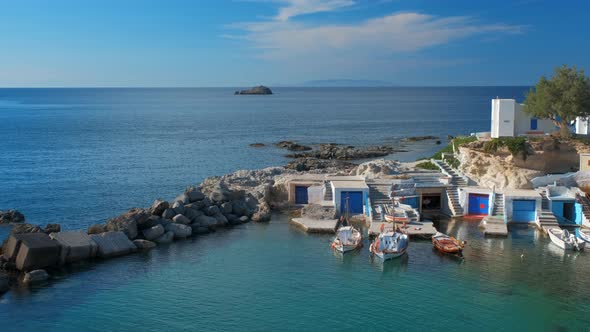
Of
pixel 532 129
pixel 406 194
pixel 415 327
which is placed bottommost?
pixel 415 327

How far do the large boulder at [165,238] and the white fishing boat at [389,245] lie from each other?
13491 mm

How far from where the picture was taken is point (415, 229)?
38469mm

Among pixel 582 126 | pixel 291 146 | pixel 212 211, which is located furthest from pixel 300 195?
pixel 291 146

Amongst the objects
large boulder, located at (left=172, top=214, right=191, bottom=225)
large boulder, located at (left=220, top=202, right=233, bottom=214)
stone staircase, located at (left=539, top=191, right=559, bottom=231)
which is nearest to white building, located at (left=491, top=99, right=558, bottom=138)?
stone staircase, located at (left=539, top=191, right=559, bottom=231)

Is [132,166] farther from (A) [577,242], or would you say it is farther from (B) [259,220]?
(A) [577,242]

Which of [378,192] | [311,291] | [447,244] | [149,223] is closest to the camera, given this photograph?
[311,291]

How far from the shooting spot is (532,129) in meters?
54.0

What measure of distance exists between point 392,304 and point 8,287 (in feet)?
66.3

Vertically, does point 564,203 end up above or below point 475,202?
above

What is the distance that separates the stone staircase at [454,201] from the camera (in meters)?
43.0

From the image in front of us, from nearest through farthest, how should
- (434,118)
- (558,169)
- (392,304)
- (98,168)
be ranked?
(392,304), (558,169), (98,168), (434,118)

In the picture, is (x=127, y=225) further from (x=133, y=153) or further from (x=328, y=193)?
(x=133, y=153)

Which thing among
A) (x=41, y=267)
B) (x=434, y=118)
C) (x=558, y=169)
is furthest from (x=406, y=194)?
(x=434, y=118)

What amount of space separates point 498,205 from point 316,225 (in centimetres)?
1384
